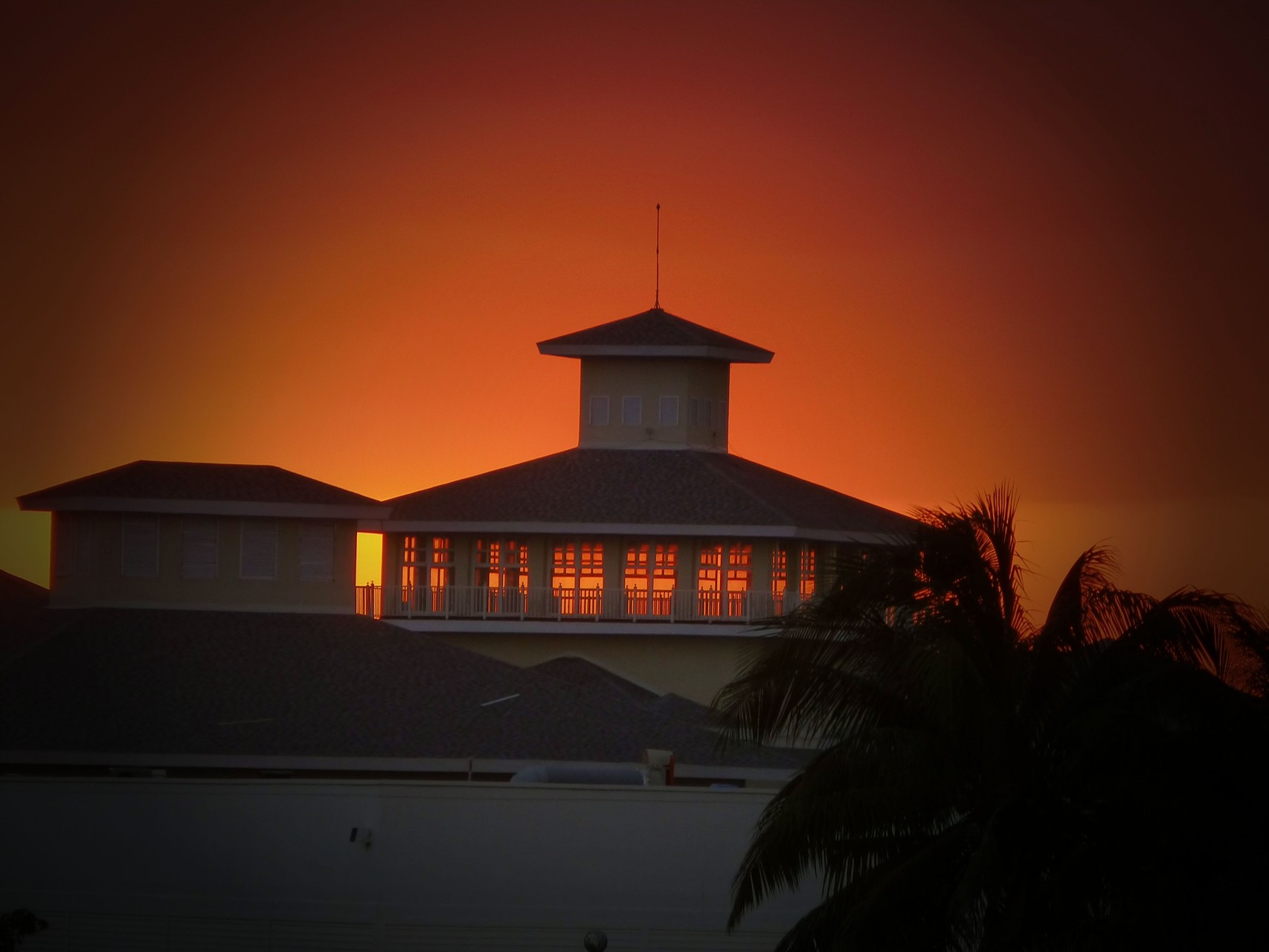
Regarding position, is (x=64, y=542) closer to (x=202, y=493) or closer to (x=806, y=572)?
(x=202, y=493)

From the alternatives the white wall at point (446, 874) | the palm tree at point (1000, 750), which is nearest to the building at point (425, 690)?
the white wall at point (446, 874)

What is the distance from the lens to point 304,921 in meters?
37.4

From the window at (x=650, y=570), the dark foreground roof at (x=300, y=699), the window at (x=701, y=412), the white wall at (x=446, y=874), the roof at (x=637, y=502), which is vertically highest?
the window at (x=701, y=412)

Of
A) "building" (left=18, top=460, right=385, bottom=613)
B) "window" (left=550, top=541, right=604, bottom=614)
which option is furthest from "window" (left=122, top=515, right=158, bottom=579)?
"window" (left=550, top=541, right=604, bottom=614)

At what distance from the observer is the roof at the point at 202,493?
48844 mm

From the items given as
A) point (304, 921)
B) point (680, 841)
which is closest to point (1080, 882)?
point (680, 841)

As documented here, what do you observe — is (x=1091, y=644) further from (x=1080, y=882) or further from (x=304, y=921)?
(x=304, y=921)

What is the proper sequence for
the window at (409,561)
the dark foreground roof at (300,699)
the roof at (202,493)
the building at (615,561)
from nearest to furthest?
the dark foreground roof at (300,699)
the roof at (202,493)
the building at (615,561)
the window at (409,561)

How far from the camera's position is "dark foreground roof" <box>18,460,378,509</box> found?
49.0 metres

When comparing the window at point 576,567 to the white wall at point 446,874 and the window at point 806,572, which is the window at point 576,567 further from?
the white wall at point 446,874

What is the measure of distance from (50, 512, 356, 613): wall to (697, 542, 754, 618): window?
954cm

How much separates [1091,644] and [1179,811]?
3.31 metres

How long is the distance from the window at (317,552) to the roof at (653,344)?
418 inches

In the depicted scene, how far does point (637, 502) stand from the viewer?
54.7m
